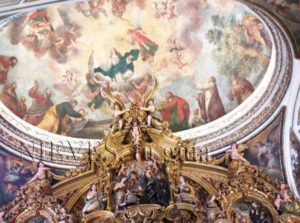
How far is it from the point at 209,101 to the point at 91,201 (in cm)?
490

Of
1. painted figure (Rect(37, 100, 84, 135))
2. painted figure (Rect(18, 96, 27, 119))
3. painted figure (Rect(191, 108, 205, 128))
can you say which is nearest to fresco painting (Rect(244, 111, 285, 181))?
painted figure (Rect(191, 108, 205, 128))

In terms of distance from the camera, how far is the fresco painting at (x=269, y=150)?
16.9 metres

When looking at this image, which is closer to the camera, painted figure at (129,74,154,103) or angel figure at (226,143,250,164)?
angel figure at (226,143,250,164)

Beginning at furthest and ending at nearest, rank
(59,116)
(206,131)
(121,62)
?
(121,62) < (59,116) < (206,131)

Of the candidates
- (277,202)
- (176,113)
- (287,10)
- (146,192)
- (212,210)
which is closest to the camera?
(287,10)

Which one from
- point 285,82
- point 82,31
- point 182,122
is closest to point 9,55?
point 82,31

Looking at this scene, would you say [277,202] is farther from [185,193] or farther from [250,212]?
[185,193]

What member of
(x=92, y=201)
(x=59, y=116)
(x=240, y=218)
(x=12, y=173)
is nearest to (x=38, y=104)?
(x=59, y=116)

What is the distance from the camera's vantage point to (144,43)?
64.0 feet

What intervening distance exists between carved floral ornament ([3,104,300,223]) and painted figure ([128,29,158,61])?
2.60 meters

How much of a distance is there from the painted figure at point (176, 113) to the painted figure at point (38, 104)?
10.8ft

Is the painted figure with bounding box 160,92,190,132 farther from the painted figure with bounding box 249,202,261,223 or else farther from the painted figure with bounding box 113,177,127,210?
the painted figure with bounding box 249,202,261,223

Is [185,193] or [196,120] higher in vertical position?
[196,120]

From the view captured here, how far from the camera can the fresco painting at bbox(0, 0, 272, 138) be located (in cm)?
1866
